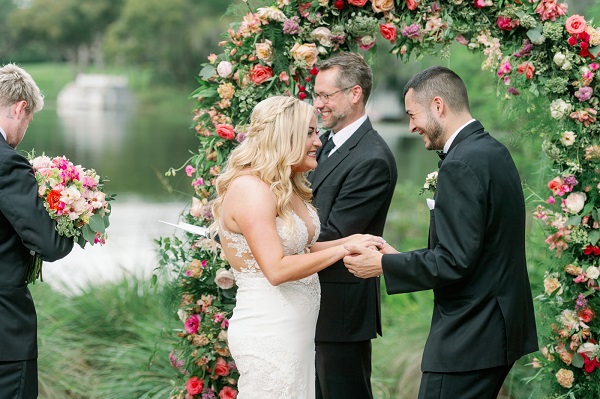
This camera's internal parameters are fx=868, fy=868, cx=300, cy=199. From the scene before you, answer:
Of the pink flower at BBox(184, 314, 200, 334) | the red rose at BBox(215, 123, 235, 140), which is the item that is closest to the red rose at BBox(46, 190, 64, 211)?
the red rose at BBox(215, 123, 235, 140)

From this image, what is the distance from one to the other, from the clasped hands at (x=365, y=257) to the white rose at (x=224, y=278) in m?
1.09

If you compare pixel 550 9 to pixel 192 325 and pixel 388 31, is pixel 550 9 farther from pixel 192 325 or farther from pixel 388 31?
pixel 192 325

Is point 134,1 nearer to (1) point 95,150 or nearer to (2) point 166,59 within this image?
(2) point 166,59

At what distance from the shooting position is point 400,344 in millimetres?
6398

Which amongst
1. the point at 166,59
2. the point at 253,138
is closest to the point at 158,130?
the point at 166,59

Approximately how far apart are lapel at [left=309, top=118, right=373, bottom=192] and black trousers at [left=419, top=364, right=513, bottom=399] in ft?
Answer: 4.32

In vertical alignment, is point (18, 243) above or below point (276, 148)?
below

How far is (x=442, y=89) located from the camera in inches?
146

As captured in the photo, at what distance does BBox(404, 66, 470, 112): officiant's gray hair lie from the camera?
12.1 feet

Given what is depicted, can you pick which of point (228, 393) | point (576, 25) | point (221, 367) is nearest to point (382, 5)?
point (576, 25)

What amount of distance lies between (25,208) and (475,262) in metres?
1.83

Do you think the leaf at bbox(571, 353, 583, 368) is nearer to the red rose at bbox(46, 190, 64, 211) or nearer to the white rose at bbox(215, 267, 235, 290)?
the white rose at bbox(215, 267, 235, 290)

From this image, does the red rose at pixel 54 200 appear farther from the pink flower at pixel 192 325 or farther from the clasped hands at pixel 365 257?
the pink flower at pixel 192 325

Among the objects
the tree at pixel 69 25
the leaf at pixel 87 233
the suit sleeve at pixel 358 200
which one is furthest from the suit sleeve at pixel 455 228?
the tree at pixel 69 25
